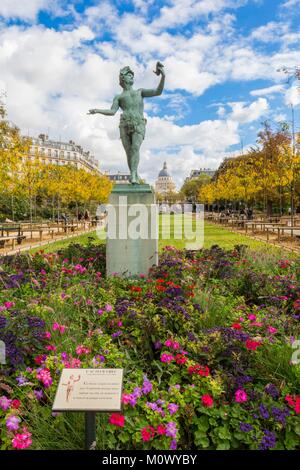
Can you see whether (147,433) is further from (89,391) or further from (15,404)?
(15,404)

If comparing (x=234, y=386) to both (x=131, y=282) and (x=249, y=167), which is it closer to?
(x=131, y=282)

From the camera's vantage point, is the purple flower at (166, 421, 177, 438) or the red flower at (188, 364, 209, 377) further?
the red flower at (188, 364, 209, 377)

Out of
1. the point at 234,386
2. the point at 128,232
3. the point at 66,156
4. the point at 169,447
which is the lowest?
the point at 169,447

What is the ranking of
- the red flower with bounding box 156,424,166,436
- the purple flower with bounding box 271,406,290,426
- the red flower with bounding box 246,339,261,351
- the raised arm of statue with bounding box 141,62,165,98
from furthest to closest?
the raised arm of statue with bounding box 141,62,165,98, the red flower with bounding box 246,339,261,351, the purple flower with bounding box 271,406,290,426, the red flower with bounding box 156,424,166,436

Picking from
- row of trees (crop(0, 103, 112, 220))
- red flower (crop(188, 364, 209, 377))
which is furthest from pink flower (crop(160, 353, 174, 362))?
row of trees (crop(0, 103, 112, 220))

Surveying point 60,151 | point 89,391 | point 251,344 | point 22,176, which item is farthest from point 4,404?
point 60,151

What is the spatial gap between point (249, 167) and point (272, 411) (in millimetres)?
24520

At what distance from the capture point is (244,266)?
688 cm

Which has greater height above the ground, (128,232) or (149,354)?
(128,232)

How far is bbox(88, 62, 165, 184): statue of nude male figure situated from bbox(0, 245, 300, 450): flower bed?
3365mm

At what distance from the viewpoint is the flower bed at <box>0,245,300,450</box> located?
2375 mm

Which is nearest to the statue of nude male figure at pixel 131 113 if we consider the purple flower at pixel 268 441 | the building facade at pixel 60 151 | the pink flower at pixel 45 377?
the pink flower at pixel 45 377

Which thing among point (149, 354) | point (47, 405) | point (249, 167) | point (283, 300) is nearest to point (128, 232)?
point (283, 300)

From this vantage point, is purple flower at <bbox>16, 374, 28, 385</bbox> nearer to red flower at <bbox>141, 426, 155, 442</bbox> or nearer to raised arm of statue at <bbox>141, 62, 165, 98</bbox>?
red flower at <bbox>141, 426, 155, 442</bbox>
